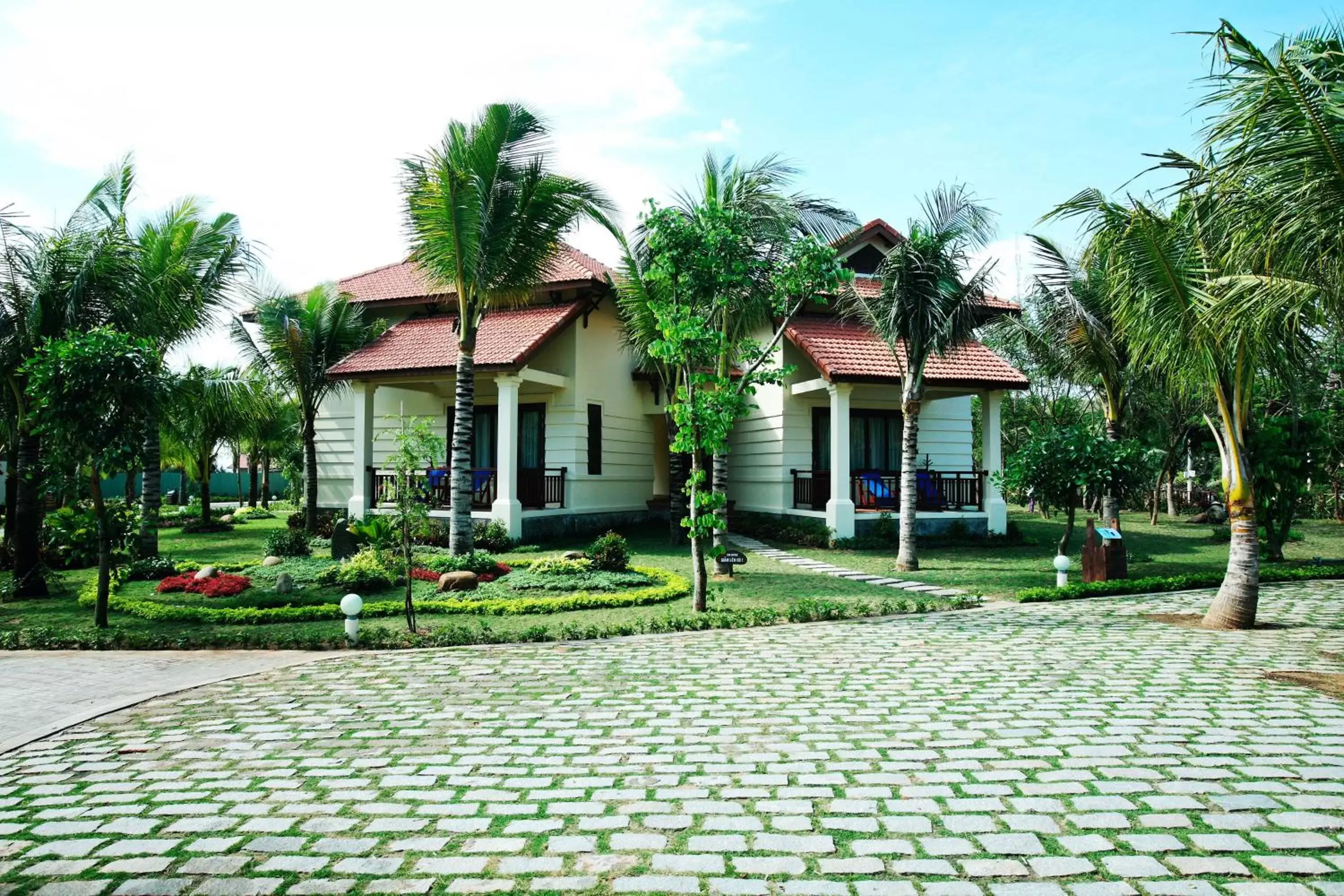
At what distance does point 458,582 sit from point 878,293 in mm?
9431

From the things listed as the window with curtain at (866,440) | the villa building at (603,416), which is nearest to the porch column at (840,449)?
the villa building at (603,416)

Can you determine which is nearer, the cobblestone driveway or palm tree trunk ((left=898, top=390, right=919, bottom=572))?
the cobblestone driveway

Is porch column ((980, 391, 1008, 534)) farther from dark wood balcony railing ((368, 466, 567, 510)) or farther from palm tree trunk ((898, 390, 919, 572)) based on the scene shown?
dark wood balcony railing ((368, 466, 567, 510))

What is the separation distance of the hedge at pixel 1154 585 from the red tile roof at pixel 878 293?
544 cm

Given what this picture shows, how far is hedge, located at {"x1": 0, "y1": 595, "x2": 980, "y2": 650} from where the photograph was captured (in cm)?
869

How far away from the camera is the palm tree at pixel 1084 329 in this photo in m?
15.0

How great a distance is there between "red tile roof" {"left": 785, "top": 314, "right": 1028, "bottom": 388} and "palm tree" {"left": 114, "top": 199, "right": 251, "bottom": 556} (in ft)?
39.8

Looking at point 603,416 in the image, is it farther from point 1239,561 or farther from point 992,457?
point 1239,561

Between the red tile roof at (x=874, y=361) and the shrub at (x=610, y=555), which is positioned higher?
the red tile roof at (x=874, y=361)

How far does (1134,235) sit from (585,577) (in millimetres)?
8693

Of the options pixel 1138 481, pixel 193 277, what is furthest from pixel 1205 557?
pixel 193 277

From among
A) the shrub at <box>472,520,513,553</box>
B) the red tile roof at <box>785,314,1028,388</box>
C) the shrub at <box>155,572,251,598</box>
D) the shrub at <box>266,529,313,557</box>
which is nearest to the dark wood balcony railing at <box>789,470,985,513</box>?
the red tile roof at <box>785,314,1028,388</box>

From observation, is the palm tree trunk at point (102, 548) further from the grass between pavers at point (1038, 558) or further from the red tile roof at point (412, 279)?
the grass between pavers at point (1038, 558)

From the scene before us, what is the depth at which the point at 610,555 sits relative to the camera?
13383 millimetres
